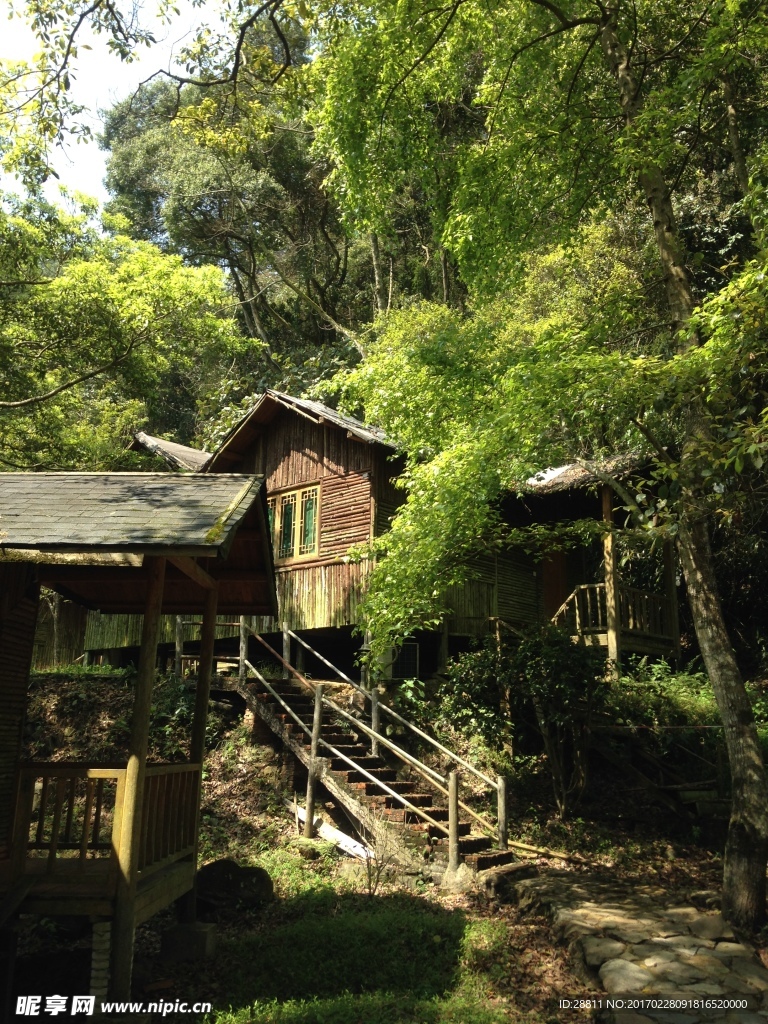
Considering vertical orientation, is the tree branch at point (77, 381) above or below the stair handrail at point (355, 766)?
above

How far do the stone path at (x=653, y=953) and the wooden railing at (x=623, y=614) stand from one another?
20.1ft

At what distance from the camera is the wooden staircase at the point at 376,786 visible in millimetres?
10836

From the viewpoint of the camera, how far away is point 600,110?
12.2 metres

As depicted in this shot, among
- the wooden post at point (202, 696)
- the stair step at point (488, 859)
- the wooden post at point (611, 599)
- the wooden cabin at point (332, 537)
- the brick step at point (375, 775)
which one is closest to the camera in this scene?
the wooden post at point (202, 696)

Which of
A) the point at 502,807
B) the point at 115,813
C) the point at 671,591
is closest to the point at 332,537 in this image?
the point at 671,591

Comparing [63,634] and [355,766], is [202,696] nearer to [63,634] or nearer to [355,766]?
[355,766]

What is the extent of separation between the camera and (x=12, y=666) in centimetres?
897

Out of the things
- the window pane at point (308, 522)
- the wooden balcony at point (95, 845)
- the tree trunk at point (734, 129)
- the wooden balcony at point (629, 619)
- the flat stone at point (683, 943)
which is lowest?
the flat stone at point (683, 943)

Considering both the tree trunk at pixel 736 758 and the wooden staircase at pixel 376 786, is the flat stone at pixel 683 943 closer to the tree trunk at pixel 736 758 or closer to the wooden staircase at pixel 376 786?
the tree trunk at pixel 736 758

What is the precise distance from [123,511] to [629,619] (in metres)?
11.4

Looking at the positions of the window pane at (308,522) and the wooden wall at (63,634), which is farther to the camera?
the wooden wall at (63,634)

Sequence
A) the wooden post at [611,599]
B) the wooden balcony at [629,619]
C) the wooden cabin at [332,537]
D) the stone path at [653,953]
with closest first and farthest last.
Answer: the stone path at [653,953]
the wooden post at [611,599]
the wooden balcony at [629,619]
the wooden cabin at [332,537]

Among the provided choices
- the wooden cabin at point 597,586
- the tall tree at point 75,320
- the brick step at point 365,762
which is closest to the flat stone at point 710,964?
the brick step at point 365,762

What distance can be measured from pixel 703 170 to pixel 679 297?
423 inches
